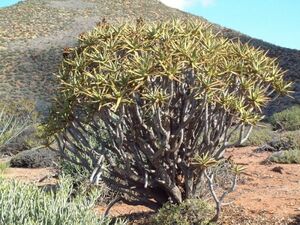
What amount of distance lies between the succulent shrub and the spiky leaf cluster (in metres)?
0.01

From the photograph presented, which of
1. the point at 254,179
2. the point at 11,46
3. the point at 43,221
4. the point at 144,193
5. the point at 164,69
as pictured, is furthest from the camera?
the point at 11,46

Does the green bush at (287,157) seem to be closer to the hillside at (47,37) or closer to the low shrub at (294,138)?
the low shrub at (294,138)

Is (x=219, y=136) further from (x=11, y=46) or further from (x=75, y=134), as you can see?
(x=11, y=46)

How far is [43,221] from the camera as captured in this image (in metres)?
5.79

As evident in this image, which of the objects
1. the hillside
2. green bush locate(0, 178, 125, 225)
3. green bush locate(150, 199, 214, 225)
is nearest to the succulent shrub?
green bush locate(150, 199, 214, 225)

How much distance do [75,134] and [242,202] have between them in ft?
8.74

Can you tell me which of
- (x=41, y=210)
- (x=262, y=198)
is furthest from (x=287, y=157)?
(x=41, y=210)

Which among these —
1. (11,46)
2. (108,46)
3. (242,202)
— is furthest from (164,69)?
(11,46)

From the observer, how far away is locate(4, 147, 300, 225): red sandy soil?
8.49 metres

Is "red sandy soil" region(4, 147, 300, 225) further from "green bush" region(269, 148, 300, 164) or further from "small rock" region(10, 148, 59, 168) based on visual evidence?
"small rock" region(10, 148, 59, 168)

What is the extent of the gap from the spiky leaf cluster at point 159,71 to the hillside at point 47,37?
21201 millimetres

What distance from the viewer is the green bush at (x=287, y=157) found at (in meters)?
13.8

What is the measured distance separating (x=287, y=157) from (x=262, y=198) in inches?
171

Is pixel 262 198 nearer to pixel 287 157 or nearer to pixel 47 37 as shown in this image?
pixel 287 157
